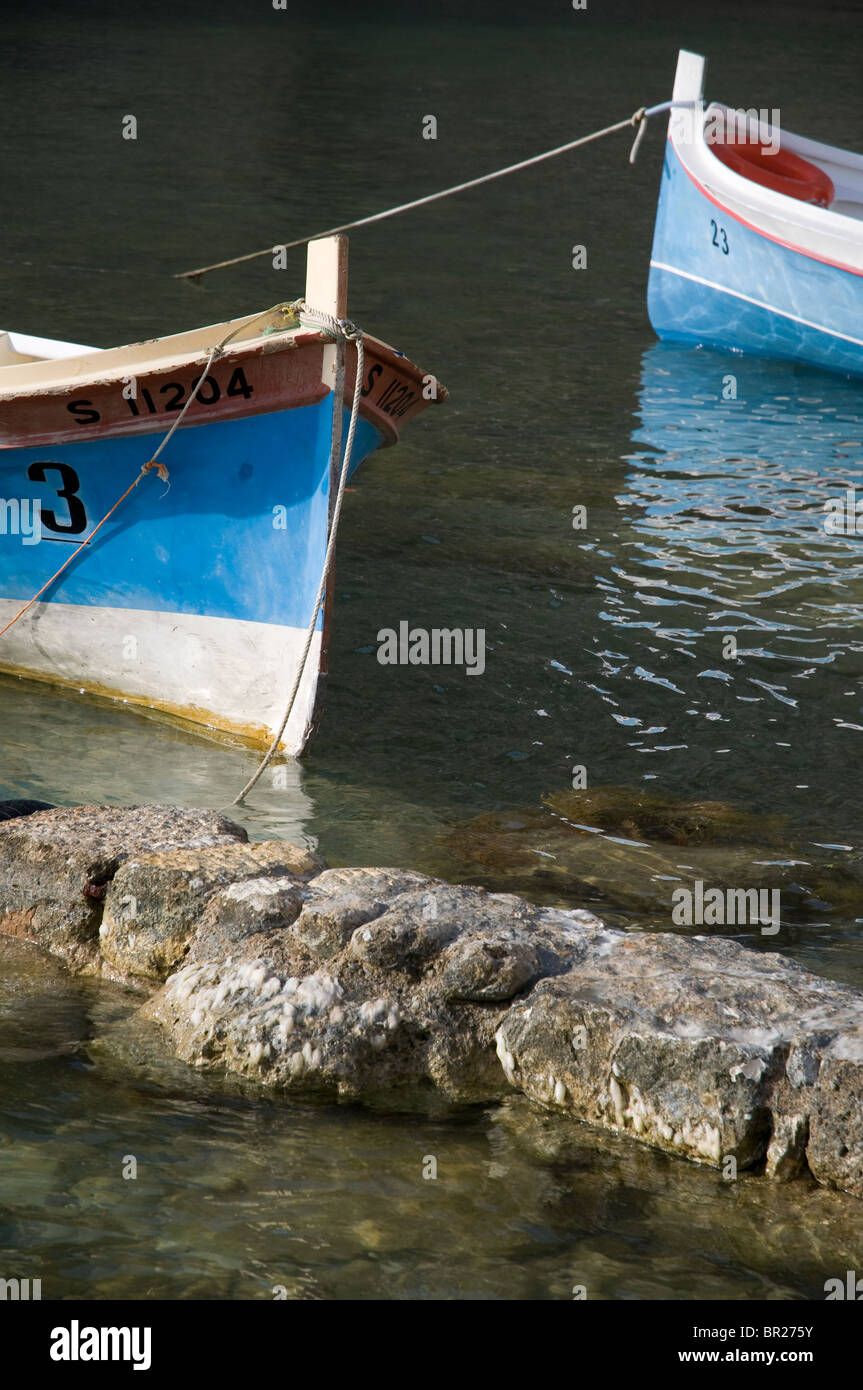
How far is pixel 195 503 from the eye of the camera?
225 inches

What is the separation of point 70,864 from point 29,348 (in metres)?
3.99

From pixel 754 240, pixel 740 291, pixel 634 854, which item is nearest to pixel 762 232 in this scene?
pixel 754 240

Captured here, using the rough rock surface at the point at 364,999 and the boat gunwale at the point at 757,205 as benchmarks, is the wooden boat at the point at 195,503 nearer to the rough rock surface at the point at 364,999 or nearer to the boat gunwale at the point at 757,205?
the rough rock surface at the point at 364,999

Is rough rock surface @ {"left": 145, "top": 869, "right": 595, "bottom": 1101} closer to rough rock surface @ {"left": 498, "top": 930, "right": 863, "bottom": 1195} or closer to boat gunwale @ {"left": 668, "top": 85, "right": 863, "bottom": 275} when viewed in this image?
rough rock surface @ {"left": 498, "top": 930, "right": 863, "bottom": 1195}

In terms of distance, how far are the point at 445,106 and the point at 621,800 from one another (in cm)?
1872

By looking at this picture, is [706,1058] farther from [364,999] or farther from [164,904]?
[164,904]

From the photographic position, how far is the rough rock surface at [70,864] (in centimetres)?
418

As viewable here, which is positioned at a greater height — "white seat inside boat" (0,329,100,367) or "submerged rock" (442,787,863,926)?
"white seat inside boat" (0,329,100,367)

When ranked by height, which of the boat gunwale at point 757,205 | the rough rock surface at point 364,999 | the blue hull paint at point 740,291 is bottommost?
the rough rock surface at point 364,999

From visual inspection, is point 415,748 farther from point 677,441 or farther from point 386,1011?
point 677,441

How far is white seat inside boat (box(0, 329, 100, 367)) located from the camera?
23.7ft

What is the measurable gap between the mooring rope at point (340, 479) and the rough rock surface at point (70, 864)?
704 mm

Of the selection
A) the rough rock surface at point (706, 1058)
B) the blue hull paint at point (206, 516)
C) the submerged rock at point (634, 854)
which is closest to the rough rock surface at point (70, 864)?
the submerged rock at point (634, 854)

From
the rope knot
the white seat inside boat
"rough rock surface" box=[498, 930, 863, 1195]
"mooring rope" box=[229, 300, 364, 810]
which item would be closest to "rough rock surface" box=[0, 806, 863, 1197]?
"rough rock surface" box=[498, 930, 863, 1195]
